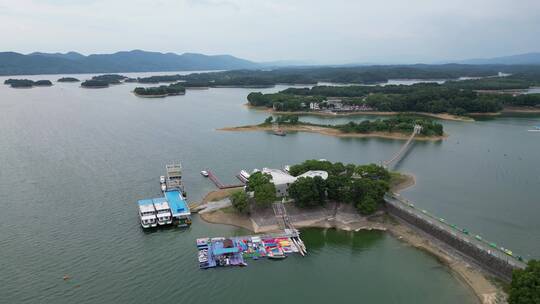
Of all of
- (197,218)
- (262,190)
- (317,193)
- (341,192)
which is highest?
(262,190)

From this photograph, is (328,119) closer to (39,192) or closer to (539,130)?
(539,130)

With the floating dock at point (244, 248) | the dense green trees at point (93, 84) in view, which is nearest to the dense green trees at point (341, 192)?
the floating dock at point (244, 248)

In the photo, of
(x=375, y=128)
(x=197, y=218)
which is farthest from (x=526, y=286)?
(x=375, y=128)

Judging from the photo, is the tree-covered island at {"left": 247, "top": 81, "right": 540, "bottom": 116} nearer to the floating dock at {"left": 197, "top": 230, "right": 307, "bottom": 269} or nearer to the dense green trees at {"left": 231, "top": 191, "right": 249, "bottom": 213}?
the dense green trees at {"left": 231, "top": 191, "right": 249, "bottom": 213}

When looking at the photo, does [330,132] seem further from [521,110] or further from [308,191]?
[521,110]

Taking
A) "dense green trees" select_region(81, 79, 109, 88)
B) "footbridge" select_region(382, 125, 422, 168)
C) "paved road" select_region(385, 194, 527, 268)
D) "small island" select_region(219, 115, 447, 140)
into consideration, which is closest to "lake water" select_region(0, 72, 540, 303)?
"footbridge" select_region(382, 125, 422, 168)

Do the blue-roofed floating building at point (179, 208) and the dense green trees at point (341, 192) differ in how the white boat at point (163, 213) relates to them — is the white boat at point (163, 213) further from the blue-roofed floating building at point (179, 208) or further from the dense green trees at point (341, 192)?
the dense green trees at point (341, 192)

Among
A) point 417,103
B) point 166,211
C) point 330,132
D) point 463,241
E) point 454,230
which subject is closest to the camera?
point 463,241
